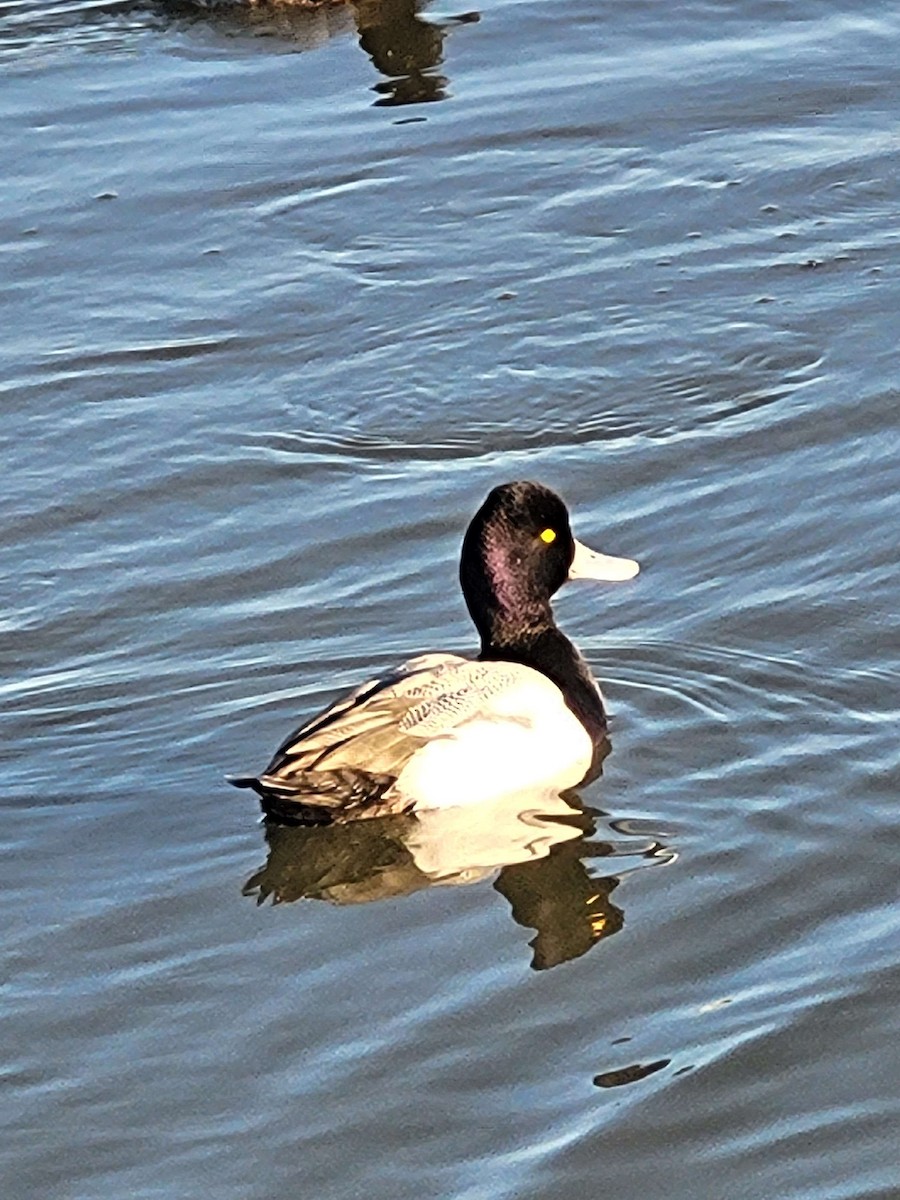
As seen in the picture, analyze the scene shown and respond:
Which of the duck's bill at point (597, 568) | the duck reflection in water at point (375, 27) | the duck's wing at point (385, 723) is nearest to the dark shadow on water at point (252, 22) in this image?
the duck reflection in water at point (375, 27)

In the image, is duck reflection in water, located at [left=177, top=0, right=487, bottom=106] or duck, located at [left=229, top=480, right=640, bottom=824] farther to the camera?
duck reflection in water, located at [left=177, top=0, right=487, bottom=106]

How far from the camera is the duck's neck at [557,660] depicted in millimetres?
7133

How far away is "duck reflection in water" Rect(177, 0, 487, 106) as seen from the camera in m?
12.5

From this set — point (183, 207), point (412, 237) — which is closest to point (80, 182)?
point (183, 207)

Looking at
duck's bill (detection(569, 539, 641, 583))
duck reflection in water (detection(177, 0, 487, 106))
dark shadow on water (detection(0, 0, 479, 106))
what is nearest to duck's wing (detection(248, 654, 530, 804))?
duck's bill (detection(569, 539, 641, 583))

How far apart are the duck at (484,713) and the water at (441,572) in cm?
14

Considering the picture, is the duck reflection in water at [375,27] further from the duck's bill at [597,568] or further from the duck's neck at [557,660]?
the duck's neck at [557,660]

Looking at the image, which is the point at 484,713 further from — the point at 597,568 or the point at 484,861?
the point at 597,568

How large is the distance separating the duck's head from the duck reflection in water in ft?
17.4

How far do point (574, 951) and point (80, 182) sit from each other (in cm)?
645

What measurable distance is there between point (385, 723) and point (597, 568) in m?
1.02

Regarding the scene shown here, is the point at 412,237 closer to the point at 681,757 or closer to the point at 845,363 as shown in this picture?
the point at 845,363

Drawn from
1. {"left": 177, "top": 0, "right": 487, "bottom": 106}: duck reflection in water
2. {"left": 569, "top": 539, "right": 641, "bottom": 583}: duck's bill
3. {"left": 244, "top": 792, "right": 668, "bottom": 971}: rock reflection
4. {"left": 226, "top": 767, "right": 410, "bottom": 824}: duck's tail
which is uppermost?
{"left": 177, "top": 0, "right": 487, "bottom": 106}: duck reflection in water

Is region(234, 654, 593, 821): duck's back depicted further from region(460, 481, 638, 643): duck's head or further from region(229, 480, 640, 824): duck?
region(460, 481, 638, 643): duck's head
